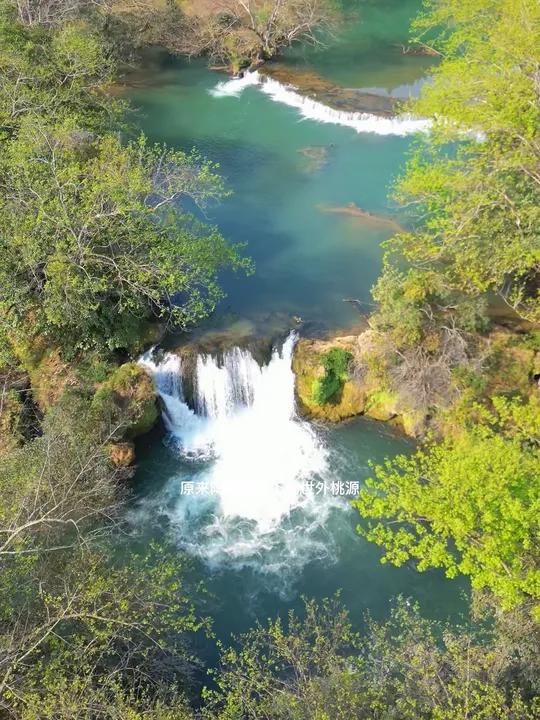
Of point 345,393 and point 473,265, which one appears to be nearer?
point 473,265

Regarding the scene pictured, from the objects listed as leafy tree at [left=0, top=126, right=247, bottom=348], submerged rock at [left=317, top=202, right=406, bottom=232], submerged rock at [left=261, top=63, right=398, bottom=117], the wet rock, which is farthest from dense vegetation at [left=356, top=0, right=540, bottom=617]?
submerged rock at [left=261, top=63, right=398, bottom=117]

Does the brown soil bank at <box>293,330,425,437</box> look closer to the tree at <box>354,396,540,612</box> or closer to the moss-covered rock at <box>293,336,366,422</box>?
the moss-covered rock at <box>293,336,366,422</box>

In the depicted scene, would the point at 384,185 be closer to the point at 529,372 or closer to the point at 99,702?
the point at 529,372

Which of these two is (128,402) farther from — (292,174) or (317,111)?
(317,111)

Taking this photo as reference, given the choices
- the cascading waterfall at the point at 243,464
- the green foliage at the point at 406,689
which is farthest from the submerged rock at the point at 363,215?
the green foliage at the point at 406,689

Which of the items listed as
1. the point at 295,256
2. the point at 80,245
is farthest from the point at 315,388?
the point at 80,245

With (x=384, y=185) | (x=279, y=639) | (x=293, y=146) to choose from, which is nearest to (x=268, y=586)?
(x=279, y=639)

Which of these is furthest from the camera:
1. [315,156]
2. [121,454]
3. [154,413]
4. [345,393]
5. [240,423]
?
[315,156]
